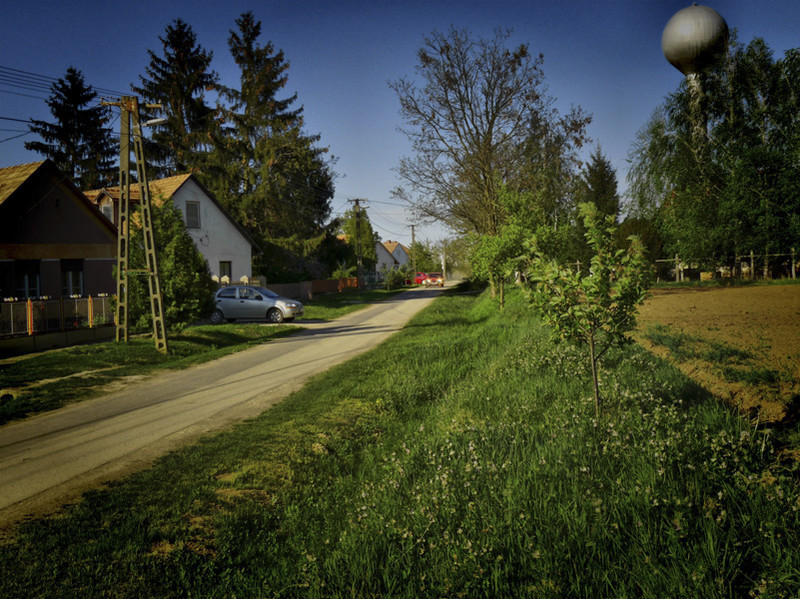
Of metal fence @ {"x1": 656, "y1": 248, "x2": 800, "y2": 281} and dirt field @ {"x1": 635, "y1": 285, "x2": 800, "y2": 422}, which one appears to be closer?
dirt field @ {"x1": 635, "y1": 285, "x2": 800, "y2": 422}

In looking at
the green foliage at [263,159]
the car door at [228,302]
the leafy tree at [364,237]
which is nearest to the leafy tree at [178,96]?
the green foliage at [263,159]

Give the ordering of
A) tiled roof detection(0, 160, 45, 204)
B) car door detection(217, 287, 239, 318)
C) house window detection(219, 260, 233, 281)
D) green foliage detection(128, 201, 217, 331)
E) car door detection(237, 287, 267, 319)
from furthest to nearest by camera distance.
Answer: house window detection(219, 260, 233, 281) → car door detection(217, 287, 239, 318) → car door detection(237, 287, 267, 319) → tiled roof detection(0, 160, 45, 204) → green foliage detection(128, 201, 217, 331)

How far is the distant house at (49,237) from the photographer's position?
19.6 m

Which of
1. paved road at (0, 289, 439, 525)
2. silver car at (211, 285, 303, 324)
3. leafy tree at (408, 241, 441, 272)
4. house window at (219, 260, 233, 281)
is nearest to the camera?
paved road at (0, 289, 439, 525)

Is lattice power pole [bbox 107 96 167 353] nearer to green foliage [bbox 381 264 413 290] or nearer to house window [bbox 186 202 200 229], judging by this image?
house window [bbox 186 202 200 229]

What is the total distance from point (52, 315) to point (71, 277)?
8.03m

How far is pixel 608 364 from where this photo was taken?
9.19 meters

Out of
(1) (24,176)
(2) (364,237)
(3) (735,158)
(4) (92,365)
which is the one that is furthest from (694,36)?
(2) (364,237)

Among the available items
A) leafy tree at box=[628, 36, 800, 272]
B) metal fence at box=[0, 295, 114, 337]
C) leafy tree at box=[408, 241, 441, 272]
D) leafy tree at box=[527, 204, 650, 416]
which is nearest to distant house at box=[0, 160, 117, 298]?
metal fence at box=[0, 295, 114, 337]

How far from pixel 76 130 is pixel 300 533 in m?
51.4

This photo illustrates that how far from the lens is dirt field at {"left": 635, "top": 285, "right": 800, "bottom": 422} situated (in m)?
7.33

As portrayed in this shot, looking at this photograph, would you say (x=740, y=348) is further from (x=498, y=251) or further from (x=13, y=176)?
(x=13, y=176)

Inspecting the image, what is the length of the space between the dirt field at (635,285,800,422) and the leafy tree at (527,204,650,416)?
1.92m

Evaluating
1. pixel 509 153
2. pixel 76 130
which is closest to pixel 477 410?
pixel 509 153
